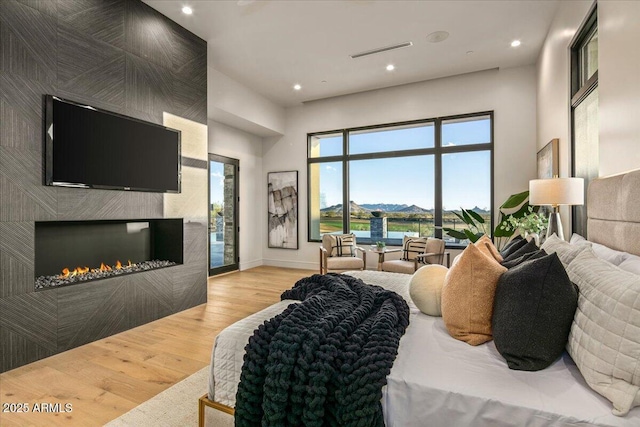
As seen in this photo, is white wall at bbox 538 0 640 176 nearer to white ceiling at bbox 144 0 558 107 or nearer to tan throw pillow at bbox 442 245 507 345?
white ceiling at bbox 144 0 558 107

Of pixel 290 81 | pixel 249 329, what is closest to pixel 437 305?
pixel 249 329

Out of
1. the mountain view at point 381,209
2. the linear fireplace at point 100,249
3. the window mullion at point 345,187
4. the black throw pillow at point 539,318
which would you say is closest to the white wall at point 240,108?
the window mullion at point 345,187

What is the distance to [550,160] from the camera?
3826mm

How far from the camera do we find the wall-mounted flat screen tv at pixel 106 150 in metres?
2.75

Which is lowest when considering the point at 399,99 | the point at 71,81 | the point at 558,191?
the point at 558,191

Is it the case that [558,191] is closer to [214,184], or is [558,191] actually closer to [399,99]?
[399,99]

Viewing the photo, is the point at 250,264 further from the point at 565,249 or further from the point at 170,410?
the point at 565,249

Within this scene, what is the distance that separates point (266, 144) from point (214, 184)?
1.62 m

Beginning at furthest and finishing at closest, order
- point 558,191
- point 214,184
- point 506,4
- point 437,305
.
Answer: point 214,184 → point 506,4 → point 558,191 → point 437,305

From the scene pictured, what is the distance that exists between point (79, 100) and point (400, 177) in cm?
470

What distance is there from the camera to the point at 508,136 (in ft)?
16.8

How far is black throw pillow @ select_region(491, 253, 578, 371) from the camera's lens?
4.03 ft

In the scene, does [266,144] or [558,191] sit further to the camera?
[266,144]

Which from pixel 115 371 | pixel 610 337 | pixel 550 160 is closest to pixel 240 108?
pixel 115 371
